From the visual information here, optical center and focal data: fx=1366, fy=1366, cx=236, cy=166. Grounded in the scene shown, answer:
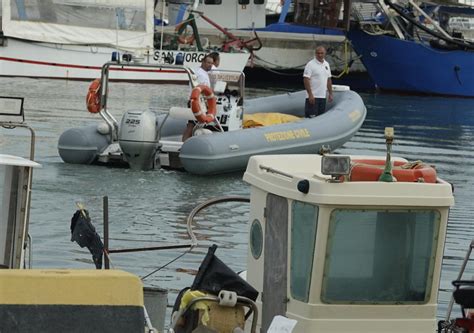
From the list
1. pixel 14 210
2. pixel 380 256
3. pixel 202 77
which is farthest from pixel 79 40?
pixel 380 256

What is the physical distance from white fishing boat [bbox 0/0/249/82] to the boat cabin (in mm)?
30017

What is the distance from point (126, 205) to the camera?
15055 millimetres

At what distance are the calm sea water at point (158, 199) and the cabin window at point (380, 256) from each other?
12.9 feet

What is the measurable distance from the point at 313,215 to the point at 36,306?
1.91 meters

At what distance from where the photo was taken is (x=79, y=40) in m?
37.4

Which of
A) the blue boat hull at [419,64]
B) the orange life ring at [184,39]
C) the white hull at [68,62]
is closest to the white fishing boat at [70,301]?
the white hull at [68,62]

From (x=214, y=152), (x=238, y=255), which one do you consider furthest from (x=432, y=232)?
(x=214, y=152)

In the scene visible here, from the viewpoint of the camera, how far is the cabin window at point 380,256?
6227mm

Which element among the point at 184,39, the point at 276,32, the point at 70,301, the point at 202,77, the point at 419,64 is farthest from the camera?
the point at 276,32

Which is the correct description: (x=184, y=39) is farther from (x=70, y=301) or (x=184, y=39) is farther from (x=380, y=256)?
(x=70, y=301)

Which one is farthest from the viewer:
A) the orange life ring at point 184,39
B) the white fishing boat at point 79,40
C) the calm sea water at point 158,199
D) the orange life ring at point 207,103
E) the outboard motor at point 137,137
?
the orange life ring at point 184,39

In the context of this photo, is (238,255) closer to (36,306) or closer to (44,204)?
(44,204)

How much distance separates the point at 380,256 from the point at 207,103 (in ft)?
36.6

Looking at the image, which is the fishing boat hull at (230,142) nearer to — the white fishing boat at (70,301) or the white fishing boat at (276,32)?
the white fishing boat at (70,301)
